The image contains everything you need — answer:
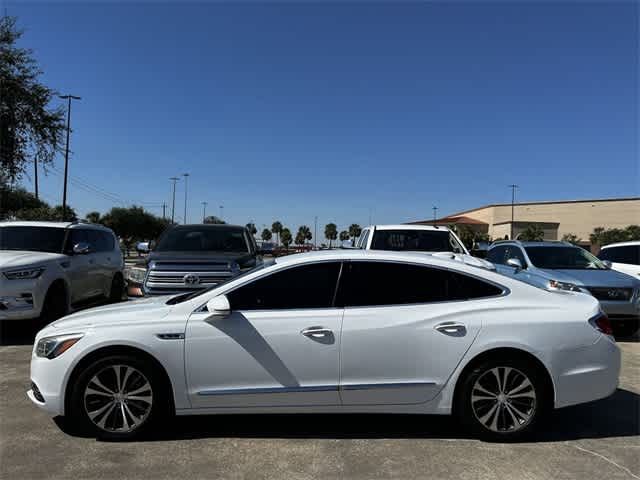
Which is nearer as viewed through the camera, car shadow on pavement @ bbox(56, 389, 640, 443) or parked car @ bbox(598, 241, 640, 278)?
car shadow on pavement @ bbox(56, 389, 640, 443)

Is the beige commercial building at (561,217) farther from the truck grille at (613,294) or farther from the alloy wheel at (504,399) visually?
the alloy wheel at (504,399)

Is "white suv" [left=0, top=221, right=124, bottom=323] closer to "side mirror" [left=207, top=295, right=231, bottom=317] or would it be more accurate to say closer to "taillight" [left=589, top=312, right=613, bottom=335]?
"side mirror" [left=207, top=295, right=231, bottom=317]

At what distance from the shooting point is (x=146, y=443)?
13.1 ft

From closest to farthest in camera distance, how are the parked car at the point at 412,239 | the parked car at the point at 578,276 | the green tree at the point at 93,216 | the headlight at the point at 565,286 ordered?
1. the headlight at the point at 565,286
2. the parked car at the point at 578,276
3. the parked car at the point at 412,239
4. the green tree at the point at 93,216

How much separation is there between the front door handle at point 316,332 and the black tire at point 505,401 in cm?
116

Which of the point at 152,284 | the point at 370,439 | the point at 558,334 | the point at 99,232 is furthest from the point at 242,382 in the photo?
the point at 99,232

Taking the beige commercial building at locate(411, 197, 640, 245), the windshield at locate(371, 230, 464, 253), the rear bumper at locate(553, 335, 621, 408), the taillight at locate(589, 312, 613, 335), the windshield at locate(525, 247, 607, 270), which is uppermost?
the beige commercial building at locate(411, 197, 640, 245)

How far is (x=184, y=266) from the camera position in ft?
24.7

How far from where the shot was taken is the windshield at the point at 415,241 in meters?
9.45

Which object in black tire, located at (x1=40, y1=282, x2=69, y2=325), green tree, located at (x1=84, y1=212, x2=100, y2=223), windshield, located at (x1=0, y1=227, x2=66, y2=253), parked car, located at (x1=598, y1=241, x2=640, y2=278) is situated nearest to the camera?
black tire, located at (x1=40, y1=282, x2=69, y2=325)

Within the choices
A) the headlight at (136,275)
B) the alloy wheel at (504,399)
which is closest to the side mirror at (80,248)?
the headlight at (136,275)


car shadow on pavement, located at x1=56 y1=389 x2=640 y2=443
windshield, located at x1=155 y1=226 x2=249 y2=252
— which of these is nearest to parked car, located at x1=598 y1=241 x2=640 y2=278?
car shadow on pavement, located at x1=56 y1=389 x2=640 y2=443

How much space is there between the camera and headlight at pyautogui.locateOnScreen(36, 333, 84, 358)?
4020mm

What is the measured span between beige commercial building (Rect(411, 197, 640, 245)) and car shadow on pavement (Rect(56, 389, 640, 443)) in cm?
9099
